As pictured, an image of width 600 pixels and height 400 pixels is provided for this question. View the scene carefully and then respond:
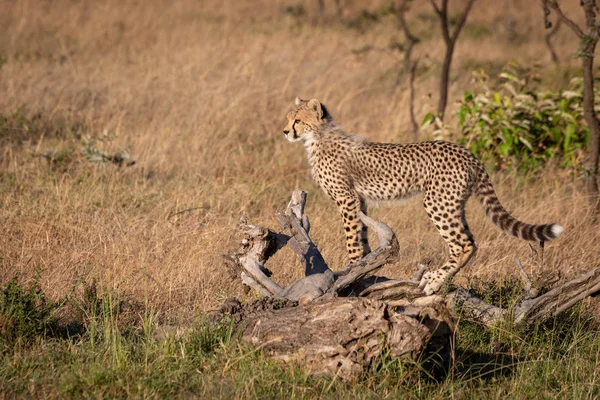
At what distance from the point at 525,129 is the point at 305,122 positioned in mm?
2795

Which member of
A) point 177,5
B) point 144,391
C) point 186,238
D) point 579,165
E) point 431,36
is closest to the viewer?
point 144,391

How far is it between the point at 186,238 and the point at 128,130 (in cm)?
284

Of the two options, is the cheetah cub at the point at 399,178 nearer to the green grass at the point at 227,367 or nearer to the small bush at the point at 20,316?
the green grass at the point at 227,367

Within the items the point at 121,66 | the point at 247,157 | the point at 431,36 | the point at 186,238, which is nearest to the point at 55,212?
the point at 186,238

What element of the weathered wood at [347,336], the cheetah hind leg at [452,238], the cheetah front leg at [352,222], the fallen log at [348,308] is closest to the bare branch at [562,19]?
the cheetah hind leg at [452,238]

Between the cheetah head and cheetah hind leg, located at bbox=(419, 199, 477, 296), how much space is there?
3.38ft

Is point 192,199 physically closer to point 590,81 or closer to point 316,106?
point 316,106

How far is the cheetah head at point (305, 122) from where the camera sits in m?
5.59

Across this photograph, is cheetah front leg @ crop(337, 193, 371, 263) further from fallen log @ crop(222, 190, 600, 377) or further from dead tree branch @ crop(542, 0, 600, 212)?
dead tree branch @ crop(542, 0, 600, 212)

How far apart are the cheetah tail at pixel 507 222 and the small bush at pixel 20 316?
2.75 metres

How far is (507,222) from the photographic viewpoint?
16.2 feet

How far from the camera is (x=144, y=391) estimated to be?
329cm

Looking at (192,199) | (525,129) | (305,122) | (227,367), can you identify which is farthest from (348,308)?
(525,129)

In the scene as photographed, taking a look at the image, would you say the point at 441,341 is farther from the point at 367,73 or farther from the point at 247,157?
the point at 367,73
